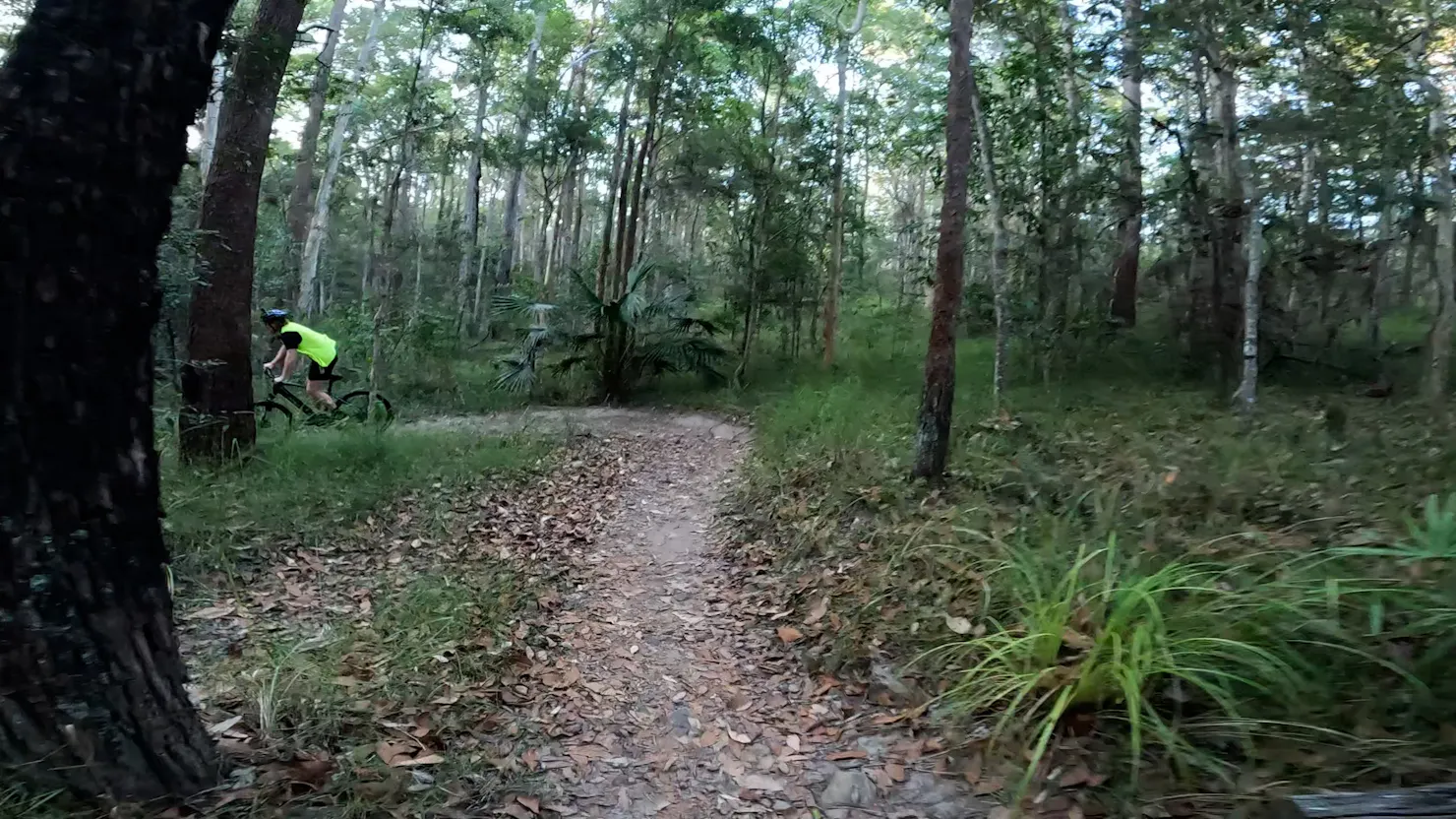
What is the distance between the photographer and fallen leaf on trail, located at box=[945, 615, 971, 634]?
431 centimetres

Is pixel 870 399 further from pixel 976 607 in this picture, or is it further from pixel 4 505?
pixel 4 505

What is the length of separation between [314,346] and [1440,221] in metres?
14.2

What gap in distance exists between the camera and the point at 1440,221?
34.7ft

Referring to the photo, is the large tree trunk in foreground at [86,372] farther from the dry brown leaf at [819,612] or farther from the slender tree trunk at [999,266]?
the slender tree trunk at [999,266]

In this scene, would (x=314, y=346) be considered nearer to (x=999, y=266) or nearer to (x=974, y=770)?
(x=999, y=266)

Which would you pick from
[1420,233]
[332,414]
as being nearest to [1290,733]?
[332,414]

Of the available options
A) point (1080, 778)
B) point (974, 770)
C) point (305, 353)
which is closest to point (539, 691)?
point (974, 770)

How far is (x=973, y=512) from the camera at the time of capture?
585 cm

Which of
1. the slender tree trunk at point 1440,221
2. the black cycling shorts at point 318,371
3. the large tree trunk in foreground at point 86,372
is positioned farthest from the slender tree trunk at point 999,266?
the large tree trunk in foreground at point 86,372

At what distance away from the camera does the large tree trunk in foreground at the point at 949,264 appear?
6.50m

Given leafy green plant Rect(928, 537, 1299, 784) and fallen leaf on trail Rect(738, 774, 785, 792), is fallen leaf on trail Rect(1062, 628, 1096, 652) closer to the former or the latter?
leafy green plant Rect(928, 537, 1299, 784)

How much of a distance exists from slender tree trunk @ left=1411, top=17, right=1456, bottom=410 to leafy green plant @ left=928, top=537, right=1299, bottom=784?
8.45 metres

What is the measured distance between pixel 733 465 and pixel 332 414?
5.00m

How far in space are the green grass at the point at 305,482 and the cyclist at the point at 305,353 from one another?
984 millimetres
